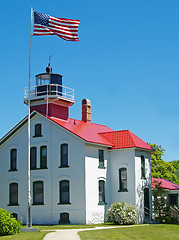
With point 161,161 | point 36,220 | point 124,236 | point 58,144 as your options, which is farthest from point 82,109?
point 161,161

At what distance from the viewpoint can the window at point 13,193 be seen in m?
34.5

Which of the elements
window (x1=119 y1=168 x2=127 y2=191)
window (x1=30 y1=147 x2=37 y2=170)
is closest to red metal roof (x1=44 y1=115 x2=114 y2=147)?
window (x1=119 y1=168 x2=127 y2=191)

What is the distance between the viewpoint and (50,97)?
112ft

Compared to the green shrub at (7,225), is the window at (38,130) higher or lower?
higher

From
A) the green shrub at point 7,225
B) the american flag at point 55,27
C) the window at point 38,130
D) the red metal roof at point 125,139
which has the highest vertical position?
the american flag at point 55,27

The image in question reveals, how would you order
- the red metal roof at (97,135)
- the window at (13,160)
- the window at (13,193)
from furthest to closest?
the window at (13,160) < the window at (13,193) < the red metal roof at (97,135)

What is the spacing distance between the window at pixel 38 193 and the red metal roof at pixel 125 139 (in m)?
6.50

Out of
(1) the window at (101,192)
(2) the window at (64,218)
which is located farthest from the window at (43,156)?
(1) the window at (101,192)

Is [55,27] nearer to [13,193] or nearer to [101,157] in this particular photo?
[101,157]

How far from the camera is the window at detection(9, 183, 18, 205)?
34531 millimetres

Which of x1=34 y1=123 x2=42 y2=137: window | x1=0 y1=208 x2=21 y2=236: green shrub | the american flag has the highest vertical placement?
the american flag

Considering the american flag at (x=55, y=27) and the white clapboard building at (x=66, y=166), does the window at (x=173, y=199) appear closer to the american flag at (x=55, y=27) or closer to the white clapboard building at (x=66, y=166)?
the white clapboard building at (x=66, y=166)

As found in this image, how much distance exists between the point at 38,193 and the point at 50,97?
7486 millimetres

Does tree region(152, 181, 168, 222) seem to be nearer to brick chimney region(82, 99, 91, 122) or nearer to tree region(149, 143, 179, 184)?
brick chimney region(82, 99, 91, 122)
